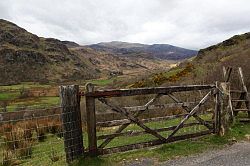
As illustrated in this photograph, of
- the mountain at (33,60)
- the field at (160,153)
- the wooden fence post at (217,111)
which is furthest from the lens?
the mountain at (33,60)

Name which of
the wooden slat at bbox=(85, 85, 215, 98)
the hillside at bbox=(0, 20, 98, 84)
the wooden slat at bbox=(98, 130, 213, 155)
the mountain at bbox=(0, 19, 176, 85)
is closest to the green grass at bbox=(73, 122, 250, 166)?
the wooden slat at bbox=(98, 130, 213, 155)

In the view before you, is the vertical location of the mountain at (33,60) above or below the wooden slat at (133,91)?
above

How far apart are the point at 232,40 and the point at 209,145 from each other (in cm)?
6472

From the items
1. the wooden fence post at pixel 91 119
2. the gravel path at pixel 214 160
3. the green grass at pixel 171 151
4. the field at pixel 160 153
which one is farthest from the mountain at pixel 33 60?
the gravel path at pixel 214 160

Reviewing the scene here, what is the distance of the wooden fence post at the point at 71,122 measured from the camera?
339 inches

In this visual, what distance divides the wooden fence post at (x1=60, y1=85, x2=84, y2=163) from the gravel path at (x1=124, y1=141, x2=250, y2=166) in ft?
4.40

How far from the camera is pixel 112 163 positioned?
8.80 m

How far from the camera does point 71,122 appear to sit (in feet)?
28.6

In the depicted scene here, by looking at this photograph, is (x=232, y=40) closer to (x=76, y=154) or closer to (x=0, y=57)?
(x=76, y=154)

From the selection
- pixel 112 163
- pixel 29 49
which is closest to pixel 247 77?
pixel 112 163

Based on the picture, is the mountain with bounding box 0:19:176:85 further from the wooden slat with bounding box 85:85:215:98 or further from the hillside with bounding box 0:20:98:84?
the wooden slat with bounding box 85:85:215:98

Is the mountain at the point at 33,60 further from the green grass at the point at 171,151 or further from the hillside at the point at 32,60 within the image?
the green grass at the point at 171,151

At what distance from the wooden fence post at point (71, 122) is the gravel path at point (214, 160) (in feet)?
4.40

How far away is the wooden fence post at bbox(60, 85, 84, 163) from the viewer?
28.2 feet
